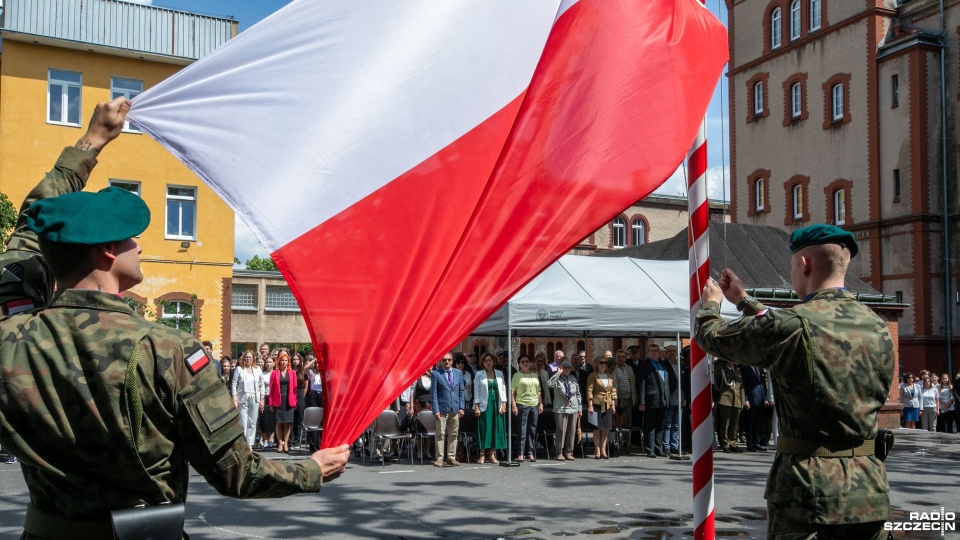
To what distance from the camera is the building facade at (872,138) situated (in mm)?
37906

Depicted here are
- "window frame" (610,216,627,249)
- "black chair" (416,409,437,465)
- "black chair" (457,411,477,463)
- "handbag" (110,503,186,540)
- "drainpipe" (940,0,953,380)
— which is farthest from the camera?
"window frame" (610,216,627,249)

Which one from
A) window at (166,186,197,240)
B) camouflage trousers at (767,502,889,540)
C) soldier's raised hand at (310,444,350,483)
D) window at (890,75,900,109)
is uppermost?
window at (890,75,900,109)

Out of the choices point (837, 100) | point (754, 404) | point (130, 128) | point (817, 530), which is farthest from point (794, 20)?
point (817, 530)

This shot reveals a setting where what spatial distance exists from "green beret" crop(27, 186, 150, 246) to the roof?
22.4 metres

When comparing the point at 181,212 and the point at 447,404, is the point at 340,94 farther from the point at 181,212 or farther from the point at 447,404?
the point at 181,212

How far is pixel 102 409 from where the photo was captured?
2.56 metres

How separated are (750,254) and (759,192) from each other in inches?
788

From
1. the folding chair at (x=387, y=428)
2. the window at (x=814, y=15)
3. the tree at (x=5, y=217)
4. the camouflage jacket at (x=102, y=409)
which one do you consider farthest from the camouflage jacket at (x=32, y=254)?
the window at (x=814, y=15)

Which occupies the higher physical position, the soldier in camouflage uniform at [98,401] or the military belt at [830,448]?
the soldier in camouflage uniform at [98,401]

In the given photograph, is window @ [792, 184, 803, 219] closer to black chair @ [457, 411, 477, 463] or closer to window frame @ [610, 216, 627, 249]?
window frame @ [610, 216, 627, 249]

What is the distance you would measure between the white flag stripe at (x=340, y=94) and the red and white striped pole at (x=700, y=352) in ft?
2.93

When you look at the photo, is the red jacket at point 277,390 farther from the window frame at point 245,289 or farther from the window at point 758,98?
the window at point 758,98

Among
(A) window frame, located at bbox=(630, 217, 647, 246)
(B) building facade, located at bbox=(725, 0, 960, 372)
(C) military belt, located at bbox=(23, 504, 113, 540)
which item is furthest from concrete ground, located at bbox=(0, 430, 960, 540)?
(A) window frame, located at bbox=(630, 217, 647, 246)

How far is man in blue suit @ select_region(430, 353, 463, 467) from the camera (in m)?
15.4
